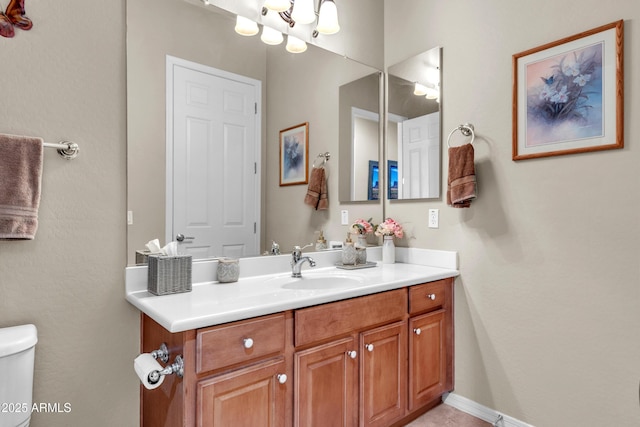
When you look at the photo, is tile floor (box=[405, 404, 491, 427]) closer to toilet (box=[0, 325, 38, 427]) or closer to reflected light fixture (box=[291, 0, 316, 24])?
toilet (box=[0, 325, 38, 427])

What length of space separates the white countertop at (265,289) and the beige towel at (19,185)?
0.40 metres

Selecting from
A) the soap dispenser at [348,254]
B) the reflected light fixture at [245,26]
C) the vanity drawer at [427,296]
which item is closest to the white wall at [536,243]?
the vanity drawer at [427,296]

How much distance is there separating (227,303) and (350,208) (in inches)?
49.9

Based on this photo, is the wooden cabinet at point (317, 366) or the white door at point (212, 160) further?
the white door at point (212, 160)

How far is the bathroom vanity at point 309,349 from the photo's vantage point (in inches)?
46.8

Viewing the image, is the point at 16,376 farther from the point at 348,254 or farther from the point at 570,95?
the point at 570,95

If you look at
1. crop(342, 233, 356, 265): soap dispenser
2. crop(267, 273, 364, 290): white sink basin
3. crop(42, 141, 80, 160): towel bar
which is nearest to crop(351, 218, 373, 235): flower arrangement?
crop(342, 233, 356, 265): soap dispenser

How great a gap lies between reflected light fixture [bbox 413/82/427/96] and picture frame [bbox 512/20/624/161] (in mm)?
554

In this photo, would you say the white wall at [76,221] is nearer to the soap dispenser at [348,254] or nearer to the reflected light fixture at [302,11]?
the reflected light fixture at [302,11]

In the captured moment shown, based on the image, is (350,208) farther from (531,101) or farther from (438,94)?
(531,101)

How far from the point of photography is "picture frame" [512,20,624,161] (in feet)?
5.09

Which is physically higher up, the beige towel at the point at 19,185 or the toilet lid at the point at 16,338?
the beige towel at the point at 19,185

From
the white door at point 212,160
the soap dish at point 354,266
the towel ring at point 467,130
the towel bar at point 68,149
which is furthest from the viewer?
the soap dish at point 354,266

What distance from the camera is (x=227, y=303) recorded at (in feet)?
4.33
